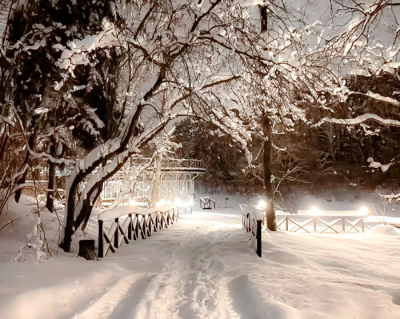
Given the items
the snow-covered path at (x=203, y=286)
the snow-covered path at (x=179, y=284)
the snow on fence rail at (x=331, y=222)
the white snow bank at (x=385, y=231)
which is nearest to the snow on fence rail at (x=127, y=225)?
the snow-covered path at (x=203, y=286)

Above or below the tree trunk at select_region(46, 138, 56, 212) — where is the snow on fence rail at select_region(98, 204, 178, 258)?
below

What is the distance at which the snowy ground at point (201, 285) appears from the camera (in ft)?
14.4

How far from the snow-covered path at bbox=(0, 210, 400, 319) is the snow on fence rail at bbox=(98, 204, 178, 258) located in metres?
0.35

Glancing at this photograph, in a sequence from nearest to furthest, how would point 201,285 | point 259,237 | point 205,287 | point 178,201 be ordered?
1. point 205,287
2. point 201,285
3. point 259,237
4. point 178,201

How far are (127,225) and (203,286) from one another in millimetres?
4689

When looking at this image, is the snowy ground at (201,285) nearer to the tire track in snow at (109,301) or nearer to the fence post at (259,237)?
the tire track in snow at (109,301)

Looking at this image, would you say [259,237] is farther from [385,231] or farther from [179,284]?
[385,231]

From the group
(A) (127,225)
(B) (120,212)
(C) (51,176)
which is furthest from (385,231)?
(C) (51,176)

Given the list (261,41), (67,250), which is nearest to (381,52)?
(261,41)

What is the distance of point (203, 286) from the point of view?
19.0 ft

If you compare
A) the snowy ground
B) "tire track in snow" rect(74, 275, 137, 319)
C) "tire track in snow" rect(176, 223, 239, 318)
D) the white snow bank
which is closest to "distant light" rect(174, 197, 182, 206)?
the white snow bank

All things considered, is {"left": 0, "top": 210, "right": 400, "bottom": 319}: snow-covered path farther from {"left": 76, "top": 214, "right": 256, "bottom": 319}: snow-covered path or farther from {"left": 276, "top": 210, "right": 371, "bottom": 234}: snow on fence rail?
{"left": 276, "top": 210, "right": 371, "bottom": 234}: snow on fence rail

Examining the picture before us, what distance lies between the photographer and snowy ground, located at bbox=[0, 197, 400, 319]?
439 cm

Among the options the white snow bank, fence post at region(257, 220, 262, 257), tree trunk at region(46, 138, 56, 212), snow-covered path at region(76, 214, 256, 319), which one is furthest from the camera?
the white snow bank
